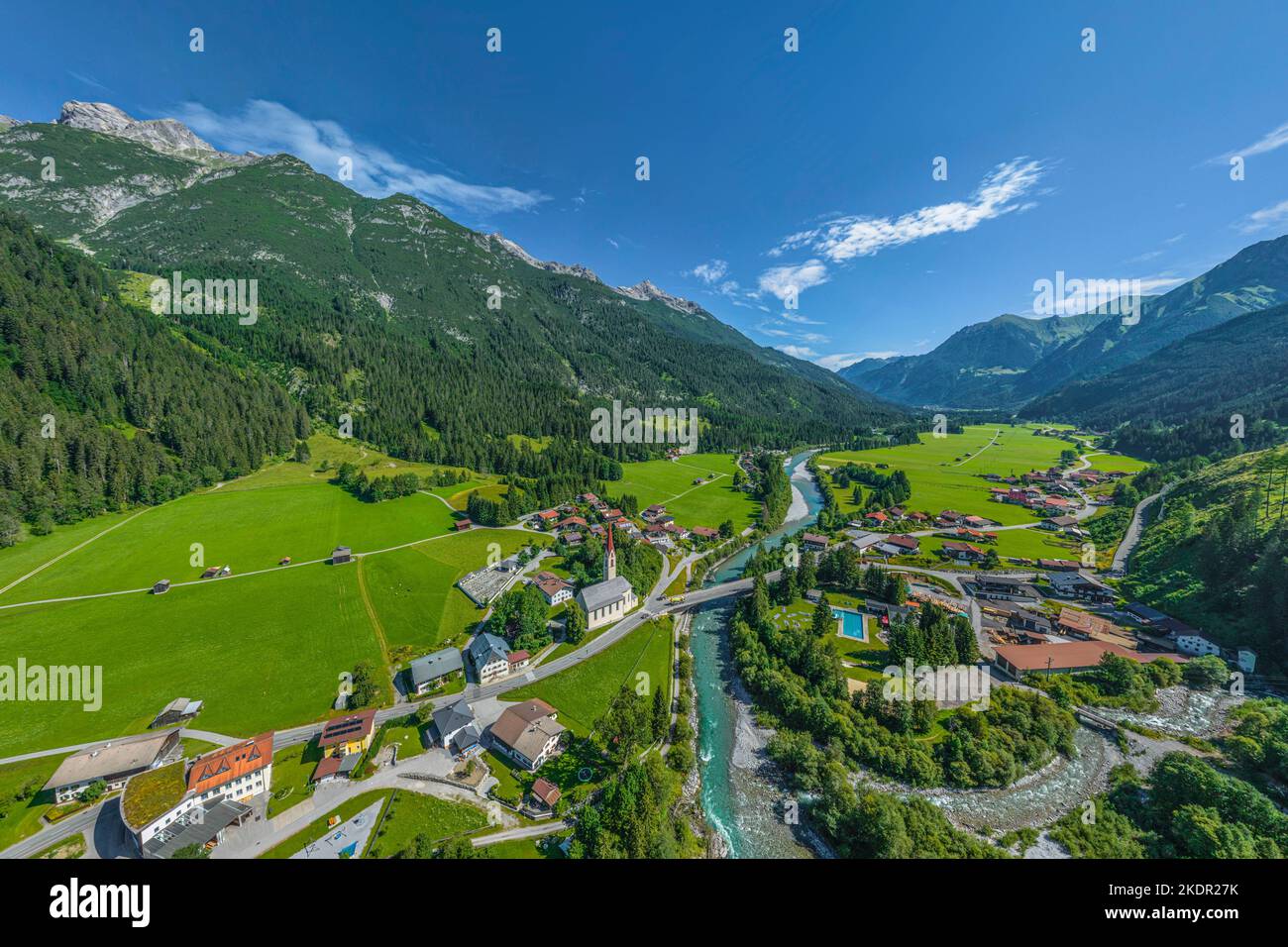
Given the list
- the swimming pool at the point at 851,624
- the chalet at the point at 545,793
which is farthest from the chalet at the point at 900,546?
the chalet at the point at 545,793

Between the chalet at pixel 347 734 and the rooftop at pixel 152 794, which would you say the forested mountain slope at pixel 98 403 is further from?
the chalet at pixel 347 734

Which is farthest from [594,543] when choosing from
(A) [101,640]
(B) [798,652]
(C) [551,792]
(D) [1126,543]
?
(D) [1126,543]

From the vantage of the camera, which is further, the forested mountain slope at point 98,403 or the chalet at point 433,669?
the forested mountain slope at point 98,403

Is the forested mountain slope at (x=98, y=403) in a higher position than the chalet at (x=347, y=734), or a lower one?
higher

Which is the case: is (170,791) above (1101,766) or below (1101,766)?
above

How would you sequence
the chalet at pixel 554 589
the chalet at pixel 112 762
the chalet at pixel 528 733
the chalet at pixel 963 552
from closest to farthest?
the chalet at pixel 112 762
the chalet at pixel 528 733
the chalet at pixel 554 589
the chalet at pixel 963 552

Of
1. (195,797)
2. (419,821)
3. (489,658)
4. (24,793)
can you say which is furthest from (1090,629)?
(24,793)
